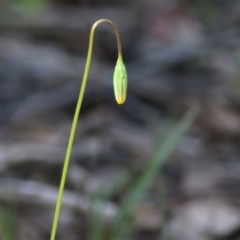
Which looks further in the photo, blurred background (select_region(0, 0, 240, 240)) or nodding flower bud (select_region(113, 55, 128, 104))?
blurred background (select_region(0, 0, 240, 240))

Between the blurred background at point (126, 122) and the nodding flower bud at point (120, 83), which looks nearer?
the nodding flower bud at point (120, 83)

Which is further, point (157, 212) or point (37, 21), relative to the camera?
point (37, 21)

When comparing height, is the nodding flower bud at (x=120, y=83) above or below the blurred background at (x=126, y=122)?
below

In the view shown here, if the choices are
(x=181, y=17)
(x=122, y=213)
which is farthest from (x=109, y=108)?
(x=122, y=213)

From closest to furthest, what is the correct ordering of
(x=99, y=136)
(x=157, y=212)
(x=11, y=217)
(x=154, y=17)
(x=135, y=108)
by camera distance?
(x=11, y=217), (x=157, y=212), (x=99, y=136), (x=135, y=108), (x=154, y=17)

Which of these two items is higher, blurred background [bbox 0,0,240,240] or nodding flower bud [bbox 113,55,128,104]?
blurred background [bbox 0,0,240,240]

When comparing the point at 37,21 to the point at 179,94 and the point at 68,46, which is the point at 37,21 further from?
the point at 179,94

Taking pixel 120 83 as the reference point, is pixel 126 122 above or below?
above

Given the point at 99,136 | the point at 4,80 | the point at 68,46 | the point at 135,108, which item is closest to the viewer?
the point at 99,136
